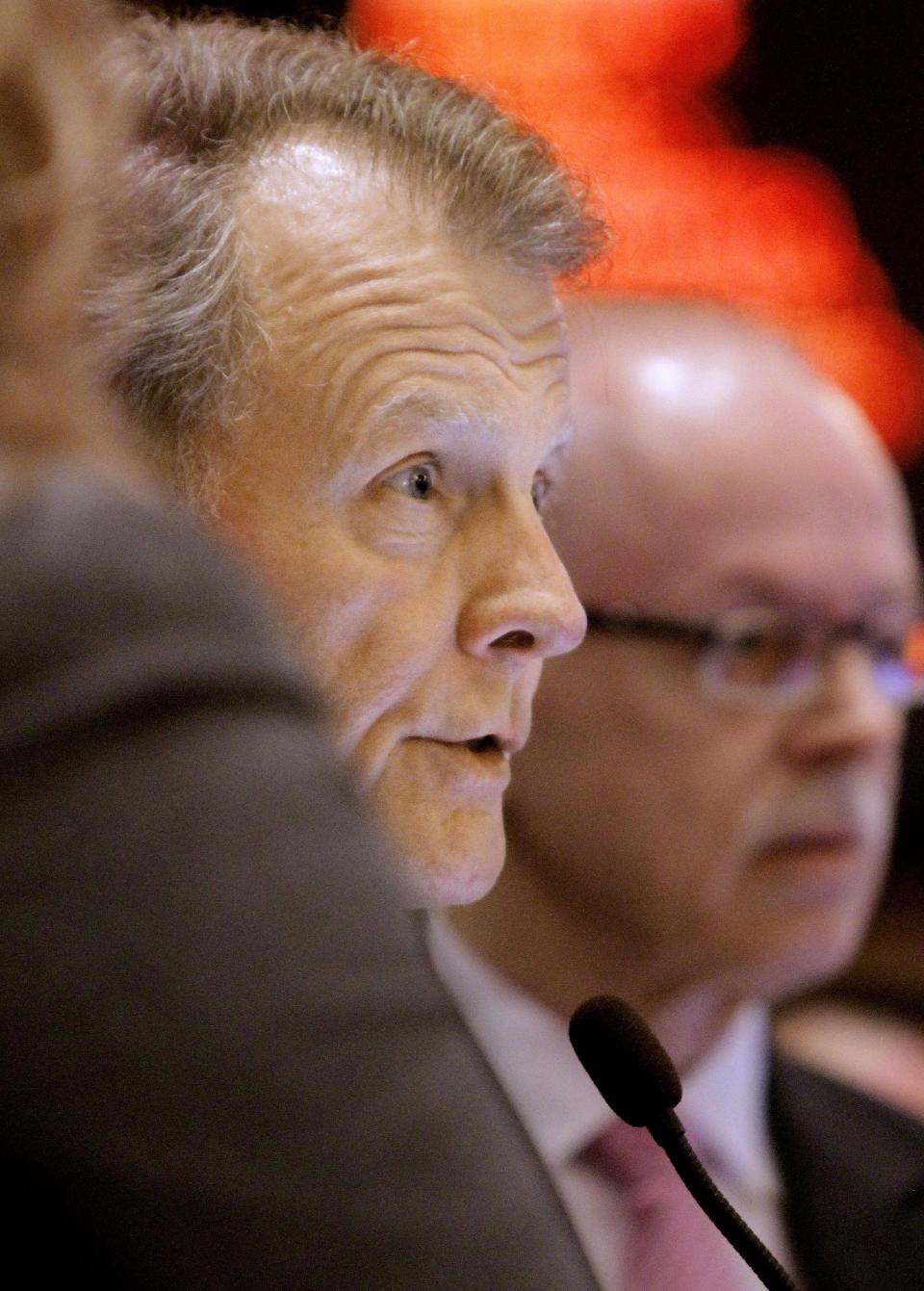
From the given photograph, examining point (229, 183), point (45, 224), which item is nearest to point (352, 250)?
point (229, 183)

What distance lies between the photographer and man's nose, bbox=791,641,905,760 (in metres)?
1.88

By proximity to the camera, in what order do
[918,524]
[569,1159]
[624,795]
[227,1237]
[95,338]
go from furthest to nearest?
1. [918,524]
2. [624,795]
3. [569,1159]
4. [95,338]
5. [227,1237]

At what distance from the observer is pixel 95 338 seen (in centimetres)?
96

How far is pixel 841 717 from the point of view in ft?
6.22

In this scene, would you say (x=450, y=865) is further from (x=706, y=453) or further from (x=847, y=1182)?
(x=706, y=453)

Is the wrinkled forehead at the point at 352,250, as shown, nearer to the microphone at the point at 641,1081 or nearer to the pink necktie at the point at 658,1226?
the microphone at the point at 641,1081

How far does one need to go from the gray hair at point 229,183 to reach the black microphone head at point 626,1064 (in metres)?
0.37

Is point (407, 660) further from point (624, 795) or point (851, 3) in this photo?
point (851, 3)

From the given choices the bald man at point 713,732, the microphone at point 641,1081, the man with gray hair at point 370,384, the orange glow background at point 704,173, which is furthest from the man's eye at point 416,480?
the orange glow background at point 704,173

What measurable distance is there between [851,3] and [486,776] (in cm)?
335

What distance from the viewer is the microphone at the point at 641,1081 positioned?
0.88 metres

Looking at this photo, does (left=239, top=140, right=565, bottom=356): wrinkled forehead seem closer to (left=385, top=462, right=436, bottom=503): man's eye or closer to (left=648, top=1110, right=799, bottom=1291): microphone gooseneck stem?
(left=385, top=462, right=436, bottom=503): man's eye

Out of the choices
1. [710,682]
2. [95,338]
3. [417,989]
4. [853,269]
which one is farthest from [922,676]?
[853,269]

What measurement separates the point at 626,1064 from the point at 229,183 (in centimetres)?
53
